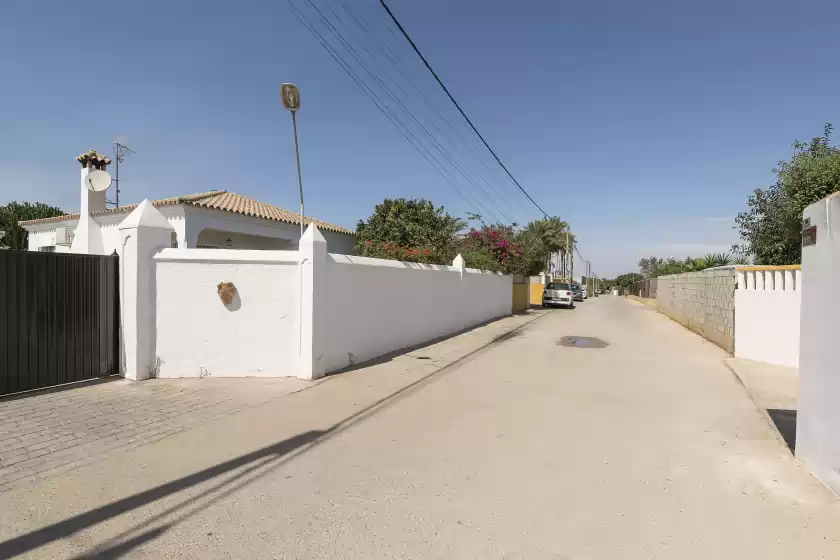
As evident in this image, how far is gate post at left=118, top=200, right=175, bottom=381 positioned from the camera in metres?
7.08

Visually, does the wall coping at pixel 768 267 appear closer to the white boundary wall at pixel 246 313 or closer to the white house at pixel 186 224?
the white boundary wall at pixel 246 313

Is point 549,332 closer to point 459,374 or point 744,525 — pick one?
point 459,374

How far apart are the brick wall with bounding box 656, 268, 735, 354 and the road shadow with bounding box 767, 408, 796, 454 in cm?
550

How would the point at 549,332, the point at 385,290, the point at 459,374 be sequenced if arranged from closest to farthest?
1. the point at 459,374
2. the point at 385,290
3. the point at 549,332

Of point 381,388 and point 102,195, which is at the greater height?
point 102,195

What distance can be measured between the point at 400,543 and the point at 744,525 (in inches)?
95.1

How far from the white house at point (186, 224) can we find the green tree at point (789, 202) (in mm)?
15622

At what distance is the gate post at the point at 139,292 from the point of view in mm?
7078

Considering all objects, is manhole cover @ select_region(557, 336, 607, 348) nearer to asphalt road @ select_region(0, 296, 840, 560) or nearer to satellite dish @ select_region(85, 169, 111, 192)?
asphalt road @ select_region(0, 296, 840, 560)

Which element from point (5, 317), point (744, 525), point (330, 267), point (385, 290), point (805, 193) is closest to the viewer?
point (744, 525)

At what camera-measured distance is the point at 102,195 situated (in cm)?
1636

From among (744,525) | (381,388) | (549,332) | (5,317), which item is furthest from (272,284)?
(549,332)

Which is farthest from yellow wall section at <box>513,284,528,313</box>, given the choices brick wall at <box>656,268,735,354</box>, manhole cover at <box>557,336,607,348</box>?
manhole cover at <box>557,336,607,348</box>

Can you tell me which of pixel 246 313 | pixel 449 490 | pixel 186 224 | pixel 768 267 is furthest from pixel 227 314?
pixel 768 267
